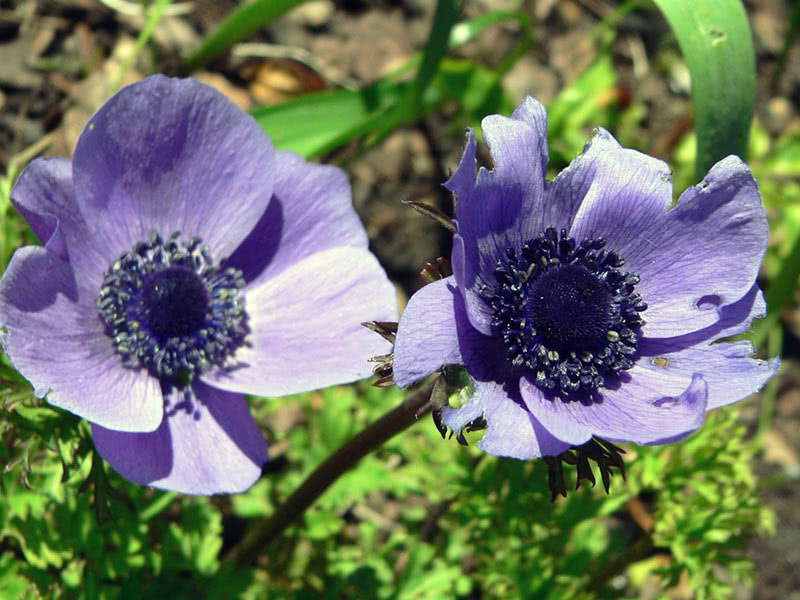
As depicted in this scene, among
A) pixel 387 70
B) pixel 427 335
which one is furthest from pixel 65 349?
pixel 387 70

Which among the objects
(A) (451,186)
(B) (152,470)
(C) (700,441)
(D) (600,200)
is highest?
(A) (451,186)

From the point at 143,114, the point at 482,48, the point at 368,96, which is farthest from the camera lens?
the point at 482,48

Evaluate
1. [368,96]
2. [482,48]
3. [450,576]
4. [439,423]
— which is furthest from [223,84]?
[439,423]

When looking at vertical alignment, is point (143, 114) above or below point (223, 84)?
above

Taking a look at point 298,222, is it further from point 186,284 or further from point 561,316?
point 561,316

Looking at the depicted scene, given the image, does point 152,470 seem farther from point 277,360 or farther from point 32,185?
point 32,185

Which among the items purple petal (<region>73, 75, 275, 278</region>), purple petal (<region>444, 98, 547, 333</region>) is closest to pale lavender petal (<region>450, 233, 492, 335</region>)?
purple petal (<region>444, 98, 547, 333</region>)

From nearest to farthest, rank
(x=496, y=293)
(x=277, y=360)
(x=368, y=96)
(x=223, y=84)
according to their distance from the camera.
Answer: (x=496, y=293) → (x=277, y=360) → (x=368, y=96) → (x=223, y=84)
